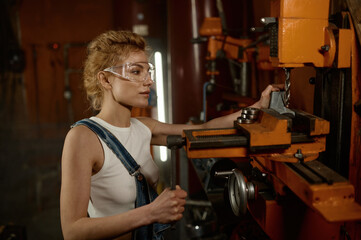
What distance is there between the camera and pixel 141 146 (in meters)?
1.61

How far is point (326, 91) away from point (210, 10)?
2305 millimetres

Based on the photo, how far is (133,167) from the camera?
1.42 metres

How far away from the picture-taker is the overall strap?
1.38m

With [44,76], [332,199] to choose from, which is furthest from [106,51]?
[44,76]

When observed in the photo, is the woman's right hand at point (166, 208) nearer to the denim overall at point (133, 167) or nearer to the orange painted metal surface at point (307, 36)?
the denim overall at point (133, 167)

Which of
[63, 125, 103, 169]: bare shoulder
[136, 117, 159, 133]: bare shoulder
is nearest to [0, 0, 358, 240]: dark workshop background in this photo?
[136, 117, 159, 133]: bare shoulder

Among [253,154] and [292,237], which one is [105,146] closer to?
[253,154]

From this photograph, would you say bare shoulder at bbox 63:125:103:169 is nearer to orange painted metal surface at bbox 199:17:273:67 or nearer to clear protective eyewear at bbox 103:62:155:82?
clear protective eyewear at bbox 103:62:155:82

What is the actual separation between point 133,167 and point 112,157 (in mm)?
108

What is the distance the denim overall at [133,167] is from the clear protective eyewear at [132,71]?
263 millimetres

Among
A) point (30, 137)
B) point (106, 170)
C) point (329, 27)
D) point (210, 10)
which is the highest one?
point (210, 10)

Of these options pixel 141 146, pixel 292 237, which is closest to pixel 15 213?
pixel 141 146

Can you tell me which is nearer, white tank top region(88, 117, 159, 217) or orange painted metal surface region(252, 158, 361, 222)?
orange painted metal surface region(252, 158, 361, 222)

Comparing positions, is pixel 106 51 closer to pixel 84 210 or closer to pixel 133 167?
pixel 133 167
